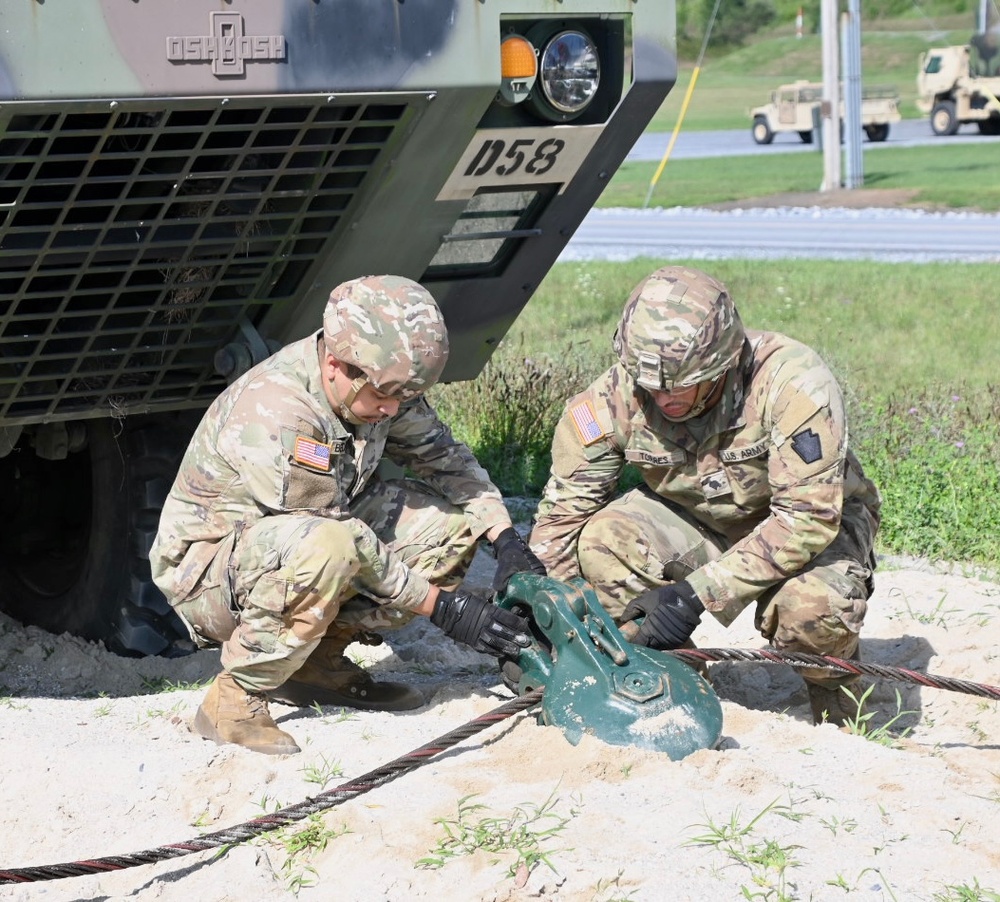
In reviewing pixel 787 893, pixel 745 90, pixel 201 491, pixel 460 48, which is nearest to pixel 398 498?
pixel 201 491

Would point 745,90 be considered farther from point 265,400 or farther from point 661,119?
point 265,400

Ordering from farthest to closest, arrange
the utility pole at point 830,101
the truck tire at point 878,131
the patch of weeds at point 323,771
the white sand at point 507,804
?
the truck tire at point 878,131 → the utility pole at point 830,101 → the patch of weeds at point 323,771 → the white sand at point 507,804

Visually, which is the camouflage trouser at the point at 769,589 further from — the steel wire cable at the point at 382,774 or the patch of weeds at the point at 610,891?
the patch of weeds at the point at 610,891

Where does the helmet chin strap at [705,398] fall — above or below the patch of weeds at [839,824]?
above

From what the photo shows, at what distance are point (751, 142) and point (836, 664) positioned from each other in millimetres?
24478

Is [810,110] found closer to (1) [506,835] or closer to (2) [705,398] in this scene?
(2) [705,398]

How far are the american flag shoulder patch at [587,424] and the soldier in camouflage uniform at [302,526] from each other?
317 mm

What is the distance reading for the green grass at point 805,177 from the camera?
53.8 ft

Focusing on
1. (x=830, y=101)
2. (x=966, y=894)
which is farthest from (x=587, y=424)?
(x=830, y=101)

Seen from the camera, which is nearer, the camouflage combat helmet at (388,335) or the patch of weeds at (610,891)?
the patch of weeds at (610,891)

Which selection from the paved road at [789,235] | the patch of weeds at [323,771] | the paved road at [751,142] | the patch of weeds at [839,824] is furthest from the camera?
the paved road at [751,142]

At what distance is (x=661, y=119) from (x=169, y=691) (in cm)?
3189

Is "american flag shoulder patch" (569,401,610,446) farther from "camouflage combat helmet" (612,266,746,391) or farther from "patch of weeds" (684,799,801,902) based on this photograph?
"patch of weeds" (684,799,801,902)

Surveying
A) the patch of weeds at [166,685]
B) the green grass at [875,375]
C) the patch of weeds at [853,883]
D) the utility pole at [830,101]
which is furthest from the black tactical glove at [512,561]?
the utility pole at [830,101]
